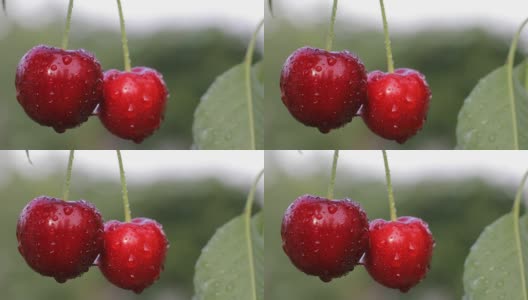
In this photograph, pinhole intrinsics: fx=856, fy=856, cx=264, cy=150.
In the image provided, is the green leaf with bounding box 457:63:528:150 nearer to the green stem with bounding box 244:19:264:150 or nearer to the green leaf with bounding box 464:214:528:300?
the green leaf with bounding box 464:214:528:300

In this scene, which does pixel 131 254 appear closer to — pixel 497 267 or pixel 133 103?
pixel 133 103

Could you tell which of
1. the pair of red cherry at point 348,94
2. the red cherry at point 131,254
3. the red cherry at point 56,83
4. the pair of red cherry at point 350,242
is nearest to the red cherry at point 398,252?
the pair of red cherry at point 350,242

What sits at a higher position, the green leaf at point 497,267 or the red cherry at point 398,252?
the red cherry at point 398,252

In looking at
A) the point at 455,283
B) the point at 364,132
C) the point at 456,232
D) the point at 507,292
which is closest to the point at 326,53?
the point at 507,292

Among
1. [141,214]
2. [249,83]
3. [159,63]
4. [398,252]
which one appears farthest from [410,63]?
[398,252]

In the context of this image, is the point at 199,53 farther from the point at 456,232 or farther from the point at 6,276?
the point at 456,232

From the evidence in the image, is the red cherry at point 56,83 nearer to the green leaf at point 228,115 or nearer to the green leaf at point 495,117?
the green leaf at point 228,115
